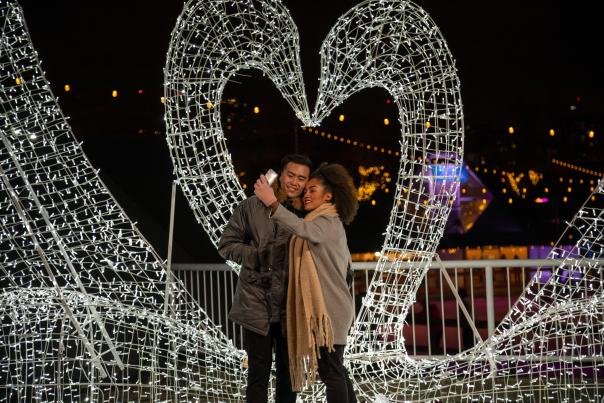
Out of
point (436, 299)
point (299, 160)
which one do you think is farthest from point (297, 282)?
point (436, 299)

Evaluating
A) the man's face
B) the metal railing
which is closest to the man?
the man's face

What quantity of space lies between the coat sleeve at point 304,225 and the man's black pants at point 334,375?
1.48ft

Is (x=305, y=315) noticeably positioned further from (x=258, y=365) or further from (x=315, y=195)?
(x=315, y=195)

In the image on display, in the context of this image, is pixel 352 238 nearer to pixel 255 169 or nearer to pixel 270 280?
pixel 255 169

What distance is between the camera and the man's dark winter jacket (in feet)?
11.4

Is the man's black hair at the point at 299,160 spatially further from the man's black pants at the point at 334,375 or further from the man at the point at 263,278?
the man's black pants at the point at 334,375

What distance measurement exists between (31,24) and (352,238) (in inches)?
163

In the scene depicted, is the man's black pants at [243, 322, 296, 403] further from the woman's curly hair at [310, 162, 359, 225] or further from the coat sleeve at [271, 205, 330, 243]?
the woman's curly hair at [310, 162, 359, 225]

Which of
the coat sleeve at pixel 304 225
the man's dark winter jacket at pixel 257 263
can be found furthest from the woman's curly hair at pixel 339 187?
the man's dark winter jacket at pixel 257 263

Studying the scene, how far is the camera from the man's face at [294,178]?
3496 mm

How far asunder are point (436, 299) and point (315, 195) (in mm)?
11206

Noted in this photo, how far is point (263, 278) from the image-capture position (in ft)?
11.6

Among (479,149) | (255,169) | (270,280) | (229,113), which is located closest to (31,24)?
(229,113)

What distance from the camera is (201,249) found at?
781 cm
